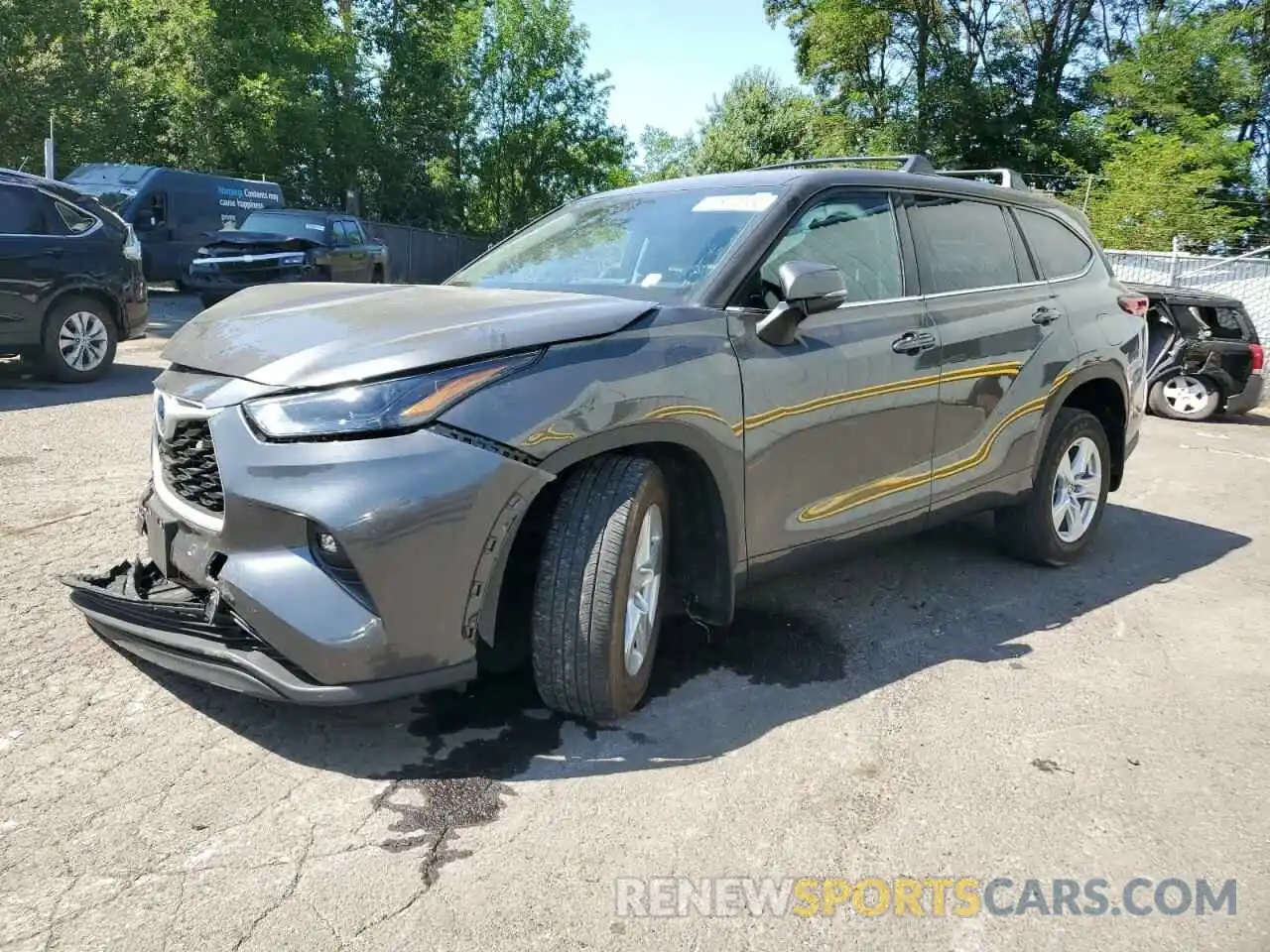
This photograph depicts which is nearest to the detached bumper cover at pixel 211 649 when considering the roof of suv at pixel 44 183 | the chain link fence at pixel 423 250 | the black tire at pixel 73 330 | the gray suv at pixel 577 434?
the gray suv at pixel 577 434

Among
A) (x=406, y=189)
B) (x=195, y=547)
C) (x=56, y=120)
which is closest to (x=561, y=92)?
(x=406, y=189)

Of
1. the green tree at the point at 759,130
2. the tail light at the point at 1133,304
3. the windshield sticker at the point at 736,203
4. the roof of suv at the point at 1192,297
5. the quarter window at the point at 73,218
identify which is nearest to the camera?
the windshield sticker at the point at 736,203

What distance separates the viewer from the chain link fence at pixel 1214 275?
14.1 metres

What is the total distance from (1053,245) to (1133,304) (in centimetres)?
74

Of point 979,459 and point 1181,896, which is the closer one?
point 1181,896

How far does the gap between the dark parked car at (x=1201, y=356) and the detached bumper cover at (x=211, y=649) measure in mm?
10923

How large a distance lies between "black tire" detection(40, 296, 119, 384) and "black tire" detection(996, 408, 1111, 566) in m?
8.08

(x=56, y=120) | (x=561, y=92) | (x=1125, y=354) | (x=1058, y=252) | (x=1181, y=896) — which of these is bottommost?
(x=1181, y=896)

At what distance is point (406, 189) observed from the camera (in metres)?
33.7

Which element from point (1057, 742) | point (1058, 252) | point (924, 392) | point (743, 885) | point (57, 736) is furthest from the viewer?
point (1058, 252)

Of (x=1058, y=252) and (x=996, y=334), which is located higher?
(x=1058, y=252)

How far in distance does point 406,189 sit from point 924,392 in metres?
32.2

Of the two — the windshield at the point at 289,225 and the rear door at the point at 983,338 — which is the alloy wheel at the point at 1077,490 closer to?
the rear door at the point at 983,338

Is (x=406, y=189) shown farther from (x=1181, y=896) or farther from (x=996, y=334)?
(x=1181, y=896)
